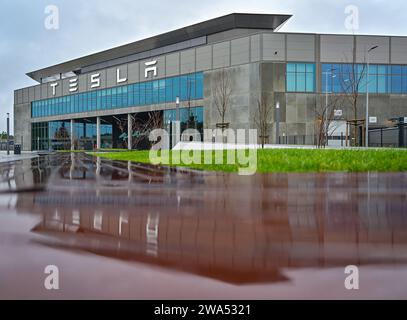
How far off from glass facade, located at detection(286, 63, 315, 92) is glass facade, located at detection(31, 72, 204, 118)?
12.7m

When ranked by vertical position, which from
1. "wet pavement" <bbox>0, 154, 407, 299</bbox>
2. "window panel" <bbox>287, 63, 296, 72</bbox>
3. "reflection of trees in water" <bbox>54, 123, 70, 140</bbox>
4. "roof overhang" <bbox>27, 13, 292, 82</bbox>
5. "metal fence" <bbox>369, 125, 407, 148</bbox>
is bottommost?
"wet pavement" <bbox>0, 154, 407, 299</bbox>

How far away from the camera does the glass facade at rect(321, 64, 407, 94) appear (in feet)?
156

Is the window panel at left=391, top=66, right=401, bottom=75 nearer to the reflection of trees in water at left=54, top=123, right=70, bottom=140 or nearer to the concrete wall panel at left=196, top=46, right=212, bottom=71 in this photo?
the concrete wall panel at left=196, top=46, right=212, bottom=71

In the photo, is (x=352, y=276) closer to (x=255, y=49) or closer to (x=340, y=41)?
(x=255, y=49)

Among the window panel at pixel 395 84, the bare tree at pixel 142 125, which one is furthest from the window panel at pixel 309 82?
the bare tree at pixel 142 125

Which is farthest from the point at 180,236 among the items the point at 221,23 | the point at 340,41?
the point at 221,23

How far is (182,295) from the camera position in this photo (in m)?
3.14

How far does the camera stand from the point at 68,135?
74.6 meters

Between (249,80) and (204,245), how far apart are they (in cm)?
4440

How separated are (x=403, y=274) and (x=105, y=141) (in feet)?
248

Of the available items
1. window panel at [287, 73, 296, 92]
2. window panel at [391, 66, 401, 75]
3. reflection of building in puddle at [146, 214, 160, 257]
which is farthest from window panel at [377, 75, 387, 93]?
reflection of building in puddle at [146, 214, 160, 257]

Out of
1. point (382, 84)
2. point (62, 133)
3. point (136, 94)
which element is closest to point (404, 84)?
point (382, 84)

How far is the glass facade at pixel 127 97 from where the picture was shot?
53.5m

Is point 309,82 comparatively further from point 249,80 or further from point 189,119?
point 189,119
